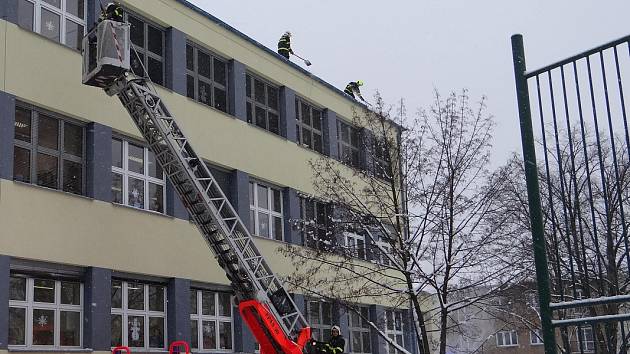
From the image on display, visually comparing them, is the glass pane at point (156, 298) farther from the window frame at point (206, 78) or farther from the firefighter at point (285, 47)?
the firefighter at point (285, 47)

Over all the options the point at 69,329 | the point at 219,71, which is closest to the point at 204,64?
the point at 219,71

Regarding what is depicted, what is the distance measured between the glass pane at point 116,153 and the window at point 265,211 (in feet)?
17.3

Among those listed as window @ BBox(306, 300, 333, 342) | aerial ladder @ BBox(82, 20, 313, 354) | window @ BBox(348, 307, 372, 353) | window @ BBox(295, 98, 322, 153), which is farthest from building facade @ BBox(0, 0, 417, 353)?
window @ BBox(348, 307, 372, 353)

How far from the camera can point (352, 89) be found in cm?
3034

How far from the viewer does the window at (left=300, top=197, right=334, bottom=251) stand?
69.6 ft

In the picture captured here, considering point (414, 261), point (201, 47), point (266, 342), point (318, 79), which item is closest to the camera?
point (266, 342)

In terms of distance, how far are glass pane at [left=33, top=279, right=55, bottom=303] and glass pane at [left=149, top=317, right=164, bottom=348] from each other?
293cm

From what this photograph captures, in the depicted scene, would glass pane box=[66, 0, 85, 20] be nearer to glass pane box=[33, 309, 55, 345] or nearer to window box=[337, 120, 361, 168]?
glass pane box=[33, 309, 55, 345]

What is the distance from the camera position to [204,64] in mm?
21844

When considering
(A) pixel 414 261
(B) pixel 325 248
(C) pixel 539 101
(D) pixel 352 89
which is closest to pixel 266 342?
(A) pixel 414 261

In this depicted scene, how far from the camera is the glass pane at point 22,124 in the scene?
51.5 feet

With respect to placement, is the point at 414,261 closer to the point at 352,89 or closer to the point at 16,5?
A: the point at 16,5

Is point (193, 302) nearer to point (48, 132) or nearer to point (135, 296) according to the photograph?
point (135, 296)

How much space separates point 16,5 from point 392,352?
62.4 feet
